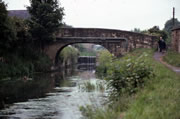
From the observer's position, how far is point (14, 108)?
1145 cm

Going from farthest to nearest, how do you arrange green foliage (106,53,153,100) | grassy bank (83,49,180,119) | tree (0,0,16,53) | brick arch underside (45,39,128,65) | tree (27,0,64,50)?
1. brick arch underside (45,39,128,65)
2. tree (27,0,64,50)
3. tree (0,0,16,53)
4. green foliage (106,53,153,100)
5. grassy bank (83,49,180,119)

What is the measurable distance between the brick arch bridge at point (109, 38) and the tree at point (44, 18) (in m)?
2.60

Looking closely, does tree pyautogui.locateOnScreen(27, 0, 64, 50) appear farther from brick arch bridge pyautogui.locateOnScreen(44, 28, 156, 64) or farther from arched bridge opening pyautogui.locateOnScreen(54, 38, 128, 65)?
arched bridge opening pyautogui.locateOnScreen(54, 38, 128, 65)

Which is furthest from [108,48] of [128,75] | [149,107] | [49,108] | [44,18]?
[149,107]

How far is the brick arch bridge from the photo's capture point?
110ft

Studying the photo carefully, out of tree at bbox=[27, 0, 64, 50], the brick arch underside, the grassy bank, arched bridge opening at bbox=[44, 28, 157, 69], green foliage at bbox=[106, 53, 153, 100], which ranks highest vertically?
tree at bbox=[27, 0, 64, 50]

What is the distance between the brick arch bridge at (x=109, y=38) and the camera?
3362 centimetres

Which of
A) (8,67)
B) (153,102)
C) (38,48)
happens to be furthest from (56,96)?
(38,48)

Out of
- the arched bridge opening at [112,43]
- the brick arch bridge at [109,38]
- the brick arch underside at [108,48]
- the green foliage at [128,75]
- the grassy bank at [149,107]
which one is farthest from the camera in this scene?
the brick arch underside at [108,48]

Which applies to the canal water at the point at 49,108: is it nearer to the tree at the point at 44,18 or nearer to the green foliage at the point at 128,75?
the green foliage at the point at 128,75

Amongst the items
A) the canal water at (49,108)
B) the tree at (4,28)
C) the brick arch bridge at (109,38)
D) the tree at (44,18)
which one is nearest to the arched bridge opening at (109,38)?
the brick arch bridge at (109,38)

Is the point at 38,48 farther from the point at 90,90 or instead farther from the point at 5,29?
the point at 90,90

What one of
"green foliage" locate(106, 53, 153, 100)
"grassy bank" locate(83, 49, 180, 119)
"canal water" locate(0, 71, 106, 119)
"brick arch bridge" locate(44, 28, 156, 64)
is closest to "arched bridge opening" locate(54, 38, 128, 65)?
"brick arch bridge" locate(44, 28, 156, 64)

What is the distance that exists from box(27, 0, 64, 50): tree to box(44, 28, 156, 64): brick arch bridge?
2.60 m
